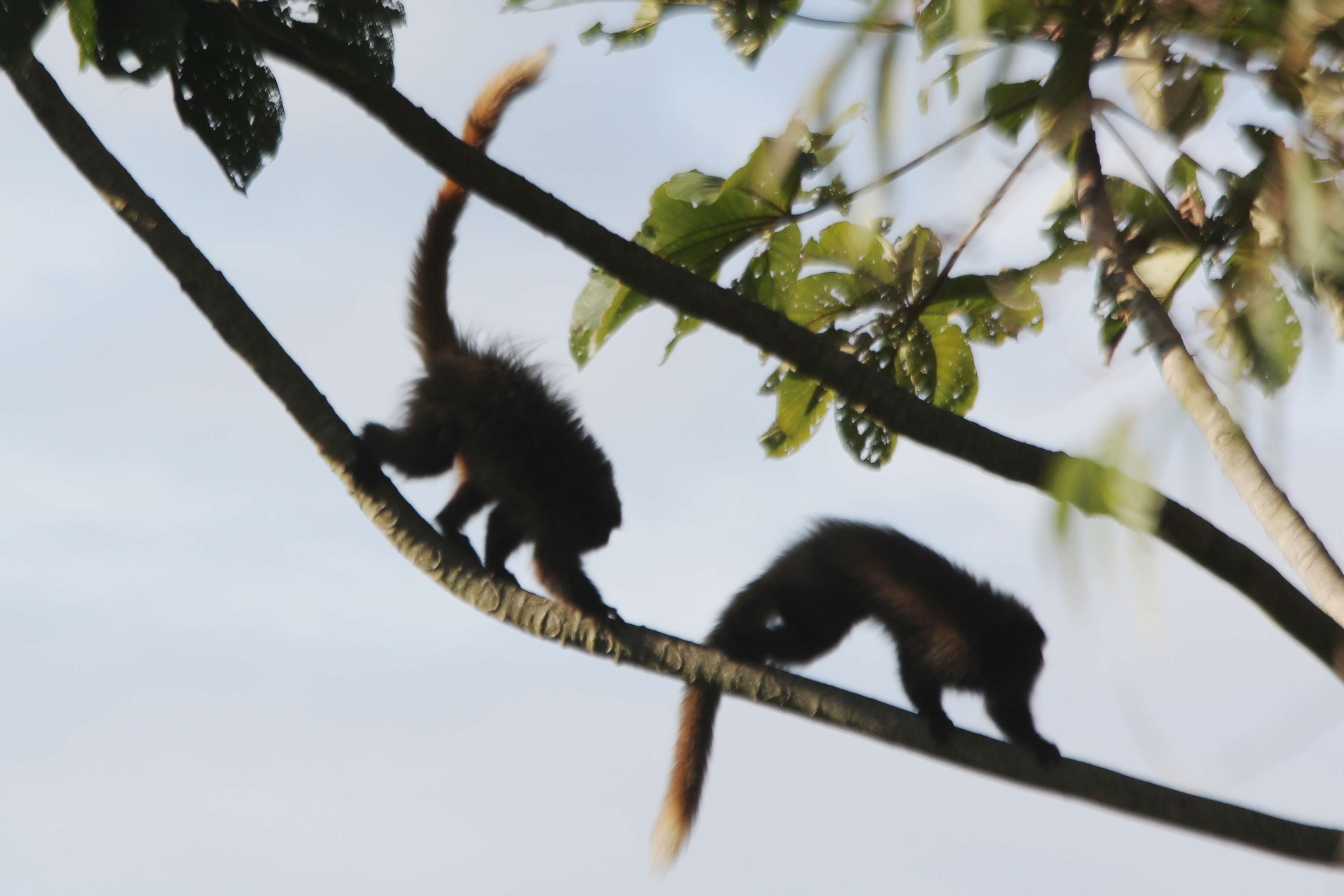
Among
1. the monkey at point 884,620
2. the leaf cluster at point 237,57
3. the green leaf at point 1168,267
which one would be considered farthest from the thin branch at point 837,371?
the monkey at point 884,620

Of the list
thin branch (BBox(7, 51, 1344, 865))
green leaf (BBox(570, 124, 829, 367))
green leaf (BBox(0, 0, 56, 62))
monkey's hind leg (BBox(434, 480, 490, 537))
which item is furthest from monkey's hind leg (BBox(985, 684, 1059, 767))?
green leaf (BBox(0, 0, 56, 62))

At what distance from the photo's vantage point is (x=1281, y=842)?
2.76 meters

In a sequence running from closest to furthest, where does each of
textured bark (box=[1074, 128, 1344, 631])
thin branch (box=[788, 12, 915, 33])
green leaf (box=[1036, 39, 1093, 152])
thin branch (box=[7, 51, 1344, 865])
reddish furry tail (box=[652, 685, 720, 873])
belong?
thin branch (box=[788, 12, 915, 33]) < green leaf (box=[1036, 39, 1093, 152]) < textured bark (box=[1074, 128, 1344, 631]) < thin branch (box=[7, 51, 1344, 865]) < reddish furry tail (box=[652, 685, 720, 873])

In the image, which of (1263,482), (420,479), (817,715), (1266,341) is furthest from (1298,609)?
(420,479)

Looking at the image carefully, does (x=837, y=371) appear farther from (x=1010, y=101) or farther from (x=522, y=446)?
(x=522, y=446)

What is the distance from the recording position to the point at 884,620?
15.6 ft

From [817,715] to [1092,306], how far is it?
147cm

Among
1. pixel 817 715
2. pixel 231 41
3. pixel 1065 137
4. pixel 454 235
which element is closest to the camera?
pixel 231 41

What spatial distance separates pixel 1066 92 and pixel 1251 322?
0.84 meters

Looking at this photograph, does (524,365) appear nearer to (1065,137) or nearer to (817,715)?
(817,715)

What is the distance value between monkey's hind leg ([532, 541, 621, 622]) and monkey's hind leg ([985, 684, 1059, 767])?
5.53 ft

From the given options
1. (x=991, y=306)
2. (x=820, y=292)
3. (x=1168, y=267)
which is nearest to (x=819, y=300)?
(x=820, y=292)

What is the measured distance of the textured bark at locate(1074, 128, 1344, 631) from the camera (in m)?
2.64

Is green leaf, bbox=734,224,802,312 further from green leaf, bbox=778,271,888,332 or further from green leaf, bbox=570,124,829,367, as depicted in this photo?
green leaf, bbox=570,124,829,367
